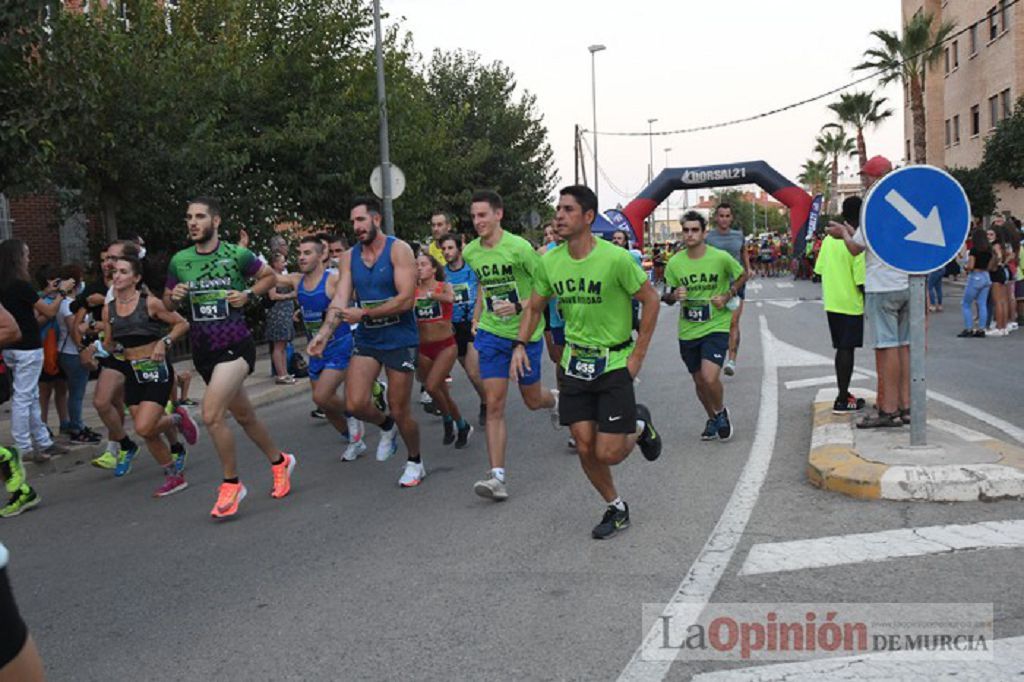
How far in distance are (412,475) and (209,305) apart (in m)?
1.82

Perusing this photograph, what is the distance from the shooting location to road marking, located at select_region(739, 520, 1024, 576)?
4.76 meters

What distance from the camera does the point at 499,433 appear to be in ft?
21.5

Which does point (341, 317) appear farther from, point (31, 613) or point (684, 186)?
point (684, 186)

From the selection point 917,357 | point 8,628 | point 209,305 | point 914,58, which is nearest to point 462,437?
point 209,305

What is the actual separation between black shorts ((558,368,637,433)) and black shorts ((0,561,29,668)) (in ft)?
11.3

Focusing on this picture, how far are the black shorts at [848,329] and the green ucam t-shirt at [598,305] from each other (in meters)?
3.50

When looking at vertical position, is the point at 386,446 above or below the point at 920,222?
below

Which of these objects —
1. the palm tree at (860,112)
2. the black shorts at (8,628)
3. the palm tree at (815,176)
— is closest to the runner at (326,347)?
the black shorts at (8,628)

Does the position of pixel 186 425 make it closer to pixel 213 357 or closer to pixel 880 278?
pixel 213 357

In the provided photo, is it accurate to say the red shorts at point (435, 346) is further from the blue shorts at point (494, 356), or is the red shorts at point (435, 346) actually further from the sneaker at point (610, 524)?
the sneaker at point (610, 524)

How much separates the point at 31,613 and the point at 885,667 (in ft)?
12.5

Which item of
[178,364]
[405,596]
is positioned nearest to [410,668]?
[405,596]

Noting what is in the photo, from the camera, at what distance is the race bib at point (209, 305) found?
21.8 feet

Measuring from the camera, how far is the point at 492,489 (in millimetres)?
6305
